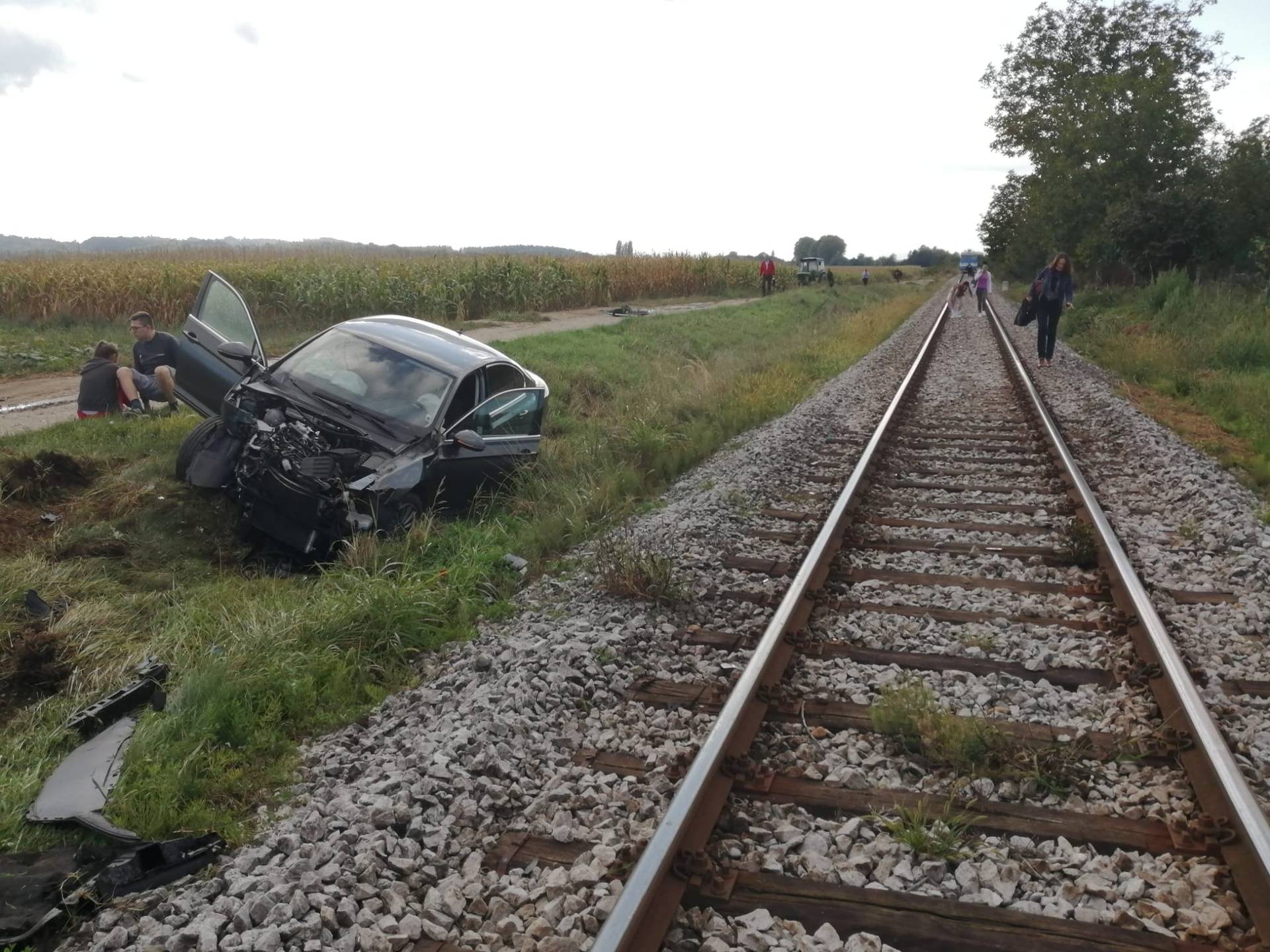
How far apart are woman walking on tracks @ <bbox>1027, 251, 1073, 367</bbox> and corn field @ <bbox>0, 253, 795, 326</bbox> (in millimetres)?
14188

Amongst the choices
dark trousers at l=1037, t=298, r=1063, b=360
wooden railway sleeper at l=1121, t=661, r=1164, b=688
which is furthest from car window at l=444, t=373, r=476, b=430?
dark trousers at l=1037, t=298, r=1063, b=360

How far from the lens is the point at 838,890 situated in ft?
10.4

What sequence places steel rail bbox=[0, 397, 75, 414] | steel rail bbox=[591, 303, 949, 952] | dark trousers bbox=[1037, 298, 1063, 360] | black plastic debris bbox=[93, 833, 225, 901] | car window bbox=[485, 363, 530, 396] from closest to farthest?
steel rail bbox=[591, 303, 949, 952] → black plastic debris bbox=[93, 833, 225, 901] → car window bbox=[485, 363, 530, 396] → steel rail bbox=[0, 397, 75, 414] → dark trousers bbox=[1037, 298, 1063, 360]

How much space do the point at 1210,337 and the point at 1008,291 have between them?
42.9m

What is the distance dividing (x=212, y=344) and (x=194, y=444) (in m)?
1.55

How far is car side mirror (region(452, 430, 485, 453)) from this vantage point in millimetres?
7582

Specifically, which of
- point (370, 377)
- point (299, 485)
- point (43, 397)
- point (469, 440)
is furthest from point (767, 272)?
point (299, 485)

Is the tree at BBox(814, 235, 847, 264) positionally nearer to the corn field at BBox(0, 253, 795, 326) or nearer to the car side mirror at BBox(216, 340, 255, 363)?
the corn field at BBox(0, 253, 795, 326)

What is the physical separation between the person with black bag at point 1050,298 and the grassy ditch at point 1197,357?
1121 millimetres

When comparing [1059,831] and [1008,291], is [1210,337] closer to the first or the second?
[1059,831]

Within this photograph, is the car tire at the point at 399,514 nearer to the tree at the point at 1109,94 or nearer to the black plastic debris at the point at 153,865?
the black plastic debris at the point at 153,865

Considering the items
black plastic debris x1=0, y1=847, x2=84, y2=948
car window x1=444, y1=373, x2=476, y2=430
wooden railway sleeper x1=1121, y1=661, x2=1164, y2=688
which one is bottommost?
black plastic debris x1=0, y1=847, x2=84, y2=948

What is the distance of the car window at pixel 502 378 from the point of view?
28.0 feet

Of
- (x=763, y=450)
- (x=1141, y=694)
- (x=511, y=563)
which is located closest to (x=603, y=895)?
(x=1141, y=694)
